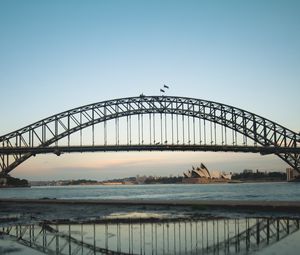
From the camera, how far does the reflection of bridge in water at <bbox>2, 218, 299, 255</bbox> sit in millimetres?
11414

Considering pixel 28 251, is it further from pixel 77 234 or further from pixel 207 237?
pixel 207 237

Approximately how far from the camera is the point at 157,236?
1374 cm

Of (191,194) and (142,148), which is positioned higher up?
(142,148)

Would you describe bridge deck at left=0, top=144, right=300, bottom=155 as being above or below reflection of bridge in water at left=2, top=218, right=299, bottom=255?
above

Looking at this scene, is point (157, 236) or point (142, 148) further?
point (142, 148)

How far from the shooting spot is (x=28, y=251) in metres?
11.4

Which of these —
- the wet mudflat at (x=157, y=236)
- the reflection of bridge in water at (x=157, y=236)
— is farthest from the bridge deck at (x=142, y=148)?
the reflection of bridge in water at (x=157, y=236)

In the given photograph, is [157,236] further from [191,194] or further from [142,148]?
[142,148]

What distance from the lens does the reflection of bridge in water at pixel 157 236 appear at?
1141cm

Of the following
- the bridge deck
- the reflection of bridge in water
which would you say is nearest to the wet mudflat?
the reflection of bridge in water

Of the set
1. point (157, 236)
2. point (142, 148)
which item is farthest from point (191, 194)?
point (157, 236)

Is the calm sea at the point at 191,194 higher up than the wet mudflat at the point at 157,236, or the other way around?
the wet mudflat at the point at 157,236

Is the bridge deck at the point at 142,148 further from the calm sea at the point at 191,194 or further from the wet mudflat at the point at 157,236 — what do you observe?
the wet mudflat at the point at 157,236

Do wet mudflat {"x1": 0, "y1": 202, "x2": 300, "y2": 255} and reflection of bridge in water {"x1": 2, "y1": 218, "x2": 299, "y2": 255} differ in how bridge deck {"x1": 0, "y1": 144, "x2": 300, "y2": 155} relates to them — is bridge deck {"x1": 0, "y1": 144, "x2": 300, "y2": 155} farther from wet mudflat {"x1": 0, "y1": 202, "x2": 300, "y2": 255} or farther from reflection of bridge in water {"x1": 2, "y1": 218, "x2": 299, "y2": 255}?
reflection of bridge in water {"x1": 2, "y1": 218, "x2": 299, "y2": 255}
